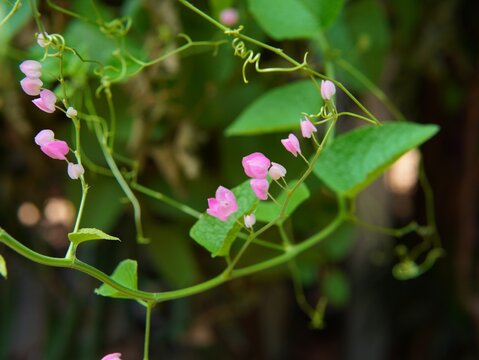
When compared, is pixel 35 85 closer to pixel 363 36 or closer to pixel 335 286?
pixel 363 36

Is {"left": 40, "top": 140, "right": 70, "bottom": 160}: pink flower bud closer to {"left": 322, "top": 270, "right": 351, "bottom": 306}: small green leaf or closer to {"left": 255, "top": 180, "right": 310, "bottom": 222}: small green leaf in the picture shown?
{"left": 255, "top": 180, "right": 310, "bottom": 222}: small green leaf

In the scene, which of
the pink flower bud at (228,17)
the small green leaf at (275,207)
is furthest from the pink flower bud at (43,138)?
the pink flower bud at (228,17)

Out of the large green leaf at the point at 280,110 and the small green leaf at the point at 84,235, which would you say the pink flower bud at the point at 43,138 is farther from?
the large green leaf at the point at 280,110

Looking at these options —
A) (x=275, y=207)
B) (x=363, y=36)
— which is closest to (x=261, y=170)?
(x=275, y=207)

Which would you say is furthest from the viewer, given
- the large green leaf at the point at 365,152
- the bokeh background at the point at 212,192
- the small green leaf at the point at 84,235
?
the bokeh background at the point at 212,192

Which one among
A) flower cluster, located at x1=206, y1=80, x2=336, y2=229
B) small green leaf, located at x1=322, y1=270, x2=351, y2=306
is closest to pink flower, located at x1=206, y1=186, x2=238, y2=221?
flower cluster, located at x1=206, y1=80, x2=336, y2=229
